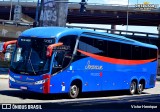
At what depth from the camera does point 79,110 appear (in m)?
13.0

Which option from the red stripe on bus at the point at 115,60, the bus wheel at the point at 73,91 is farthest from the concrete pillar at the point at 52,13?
the bus wheel at the point at 73,91

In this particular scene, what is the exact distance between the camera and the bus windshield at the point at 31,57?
16.4 meters

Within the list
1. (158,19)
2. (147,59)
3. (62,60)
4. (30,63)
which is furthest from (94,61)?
(158,19)

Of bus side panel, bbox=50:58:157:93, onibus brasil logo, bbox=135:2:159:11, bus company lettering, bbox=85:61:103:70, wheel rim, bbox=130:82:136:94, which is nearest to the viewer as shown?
bus side panel, bbox=50:58:157:93

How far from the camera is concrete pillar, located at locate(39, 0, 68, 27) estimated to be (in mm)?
→ 38062

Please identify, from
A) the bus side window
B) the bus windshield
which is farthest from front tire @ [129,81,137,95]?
the bus windshield

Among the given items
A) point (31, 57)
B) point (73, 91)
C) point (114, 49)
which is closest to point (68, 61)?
point (73, 91)

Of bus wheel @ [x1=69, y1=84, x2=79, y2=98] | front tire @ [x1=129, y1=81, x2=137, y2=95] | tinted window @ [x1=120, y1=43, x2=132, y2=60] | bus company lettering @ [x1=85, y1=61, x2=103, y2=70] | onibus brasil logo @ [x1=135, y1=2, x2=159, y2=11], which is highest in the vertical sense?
onibus brasil logo @ [x1=135, y1=2, x2=159, y2=11]

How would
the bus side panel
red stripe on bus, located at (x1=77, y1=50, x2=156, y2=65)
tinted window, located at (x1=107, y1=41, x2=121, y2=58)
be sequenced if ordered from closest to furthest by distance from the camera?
the bus side panel < red stripe on bus, located at (x1=77, y1=50, x2=156, y2=65) < tinted window, located at (x1=107, y1=41, x2=121, y2=58)

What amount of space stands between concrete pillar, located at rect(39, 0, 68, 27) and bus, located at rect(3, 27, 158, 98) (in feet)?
55.7

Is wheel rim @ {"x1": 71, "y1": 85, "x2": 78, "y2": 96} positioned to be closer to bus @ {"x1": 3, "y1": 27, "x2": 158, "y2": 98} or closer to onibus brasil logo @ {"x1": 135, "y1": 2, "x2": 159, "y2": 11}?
bus @ {"x1": 3, "y1": 27, "x2": 158, "y2": 98}

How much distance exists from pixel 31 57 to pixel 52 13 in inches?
873

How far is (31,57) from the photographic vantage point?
1659cm

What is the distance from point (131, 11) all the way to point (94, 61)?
75.2 metres
